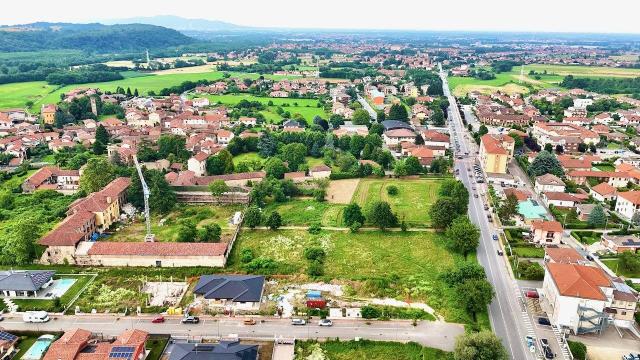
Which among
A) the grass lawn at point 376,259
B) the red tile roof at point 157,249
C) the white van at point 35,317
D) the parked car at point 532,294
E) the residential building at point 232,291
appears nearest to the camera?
the white van at point 35,317

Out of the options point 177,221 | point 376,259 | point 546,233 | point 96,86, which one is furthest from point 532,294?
point 96,86

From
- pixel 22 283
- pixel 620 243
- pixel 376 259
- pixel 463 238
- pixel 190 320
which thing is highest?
pixel 463 238

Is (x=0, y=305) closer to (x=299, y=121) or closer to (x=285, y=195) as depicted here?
(x=285, y=195)

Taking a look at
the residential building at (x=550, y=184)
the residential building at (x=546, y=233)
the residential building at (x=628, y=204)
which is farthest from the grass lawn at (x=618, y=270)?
the residential building at (x=550, y=184)

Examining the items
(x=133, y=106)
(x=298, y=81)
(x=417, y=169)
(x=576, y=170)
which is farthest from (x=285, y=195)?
(x=298, y=81)

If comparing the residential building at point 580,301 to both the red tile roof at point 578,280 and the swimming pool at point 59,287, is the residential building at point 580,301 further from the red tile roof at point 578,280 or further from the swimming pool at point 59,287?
the swimming pool at point 59,287

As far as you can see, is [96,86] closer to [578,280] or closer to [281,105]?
[281,105]
